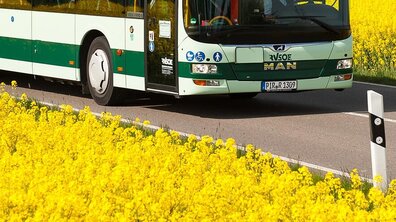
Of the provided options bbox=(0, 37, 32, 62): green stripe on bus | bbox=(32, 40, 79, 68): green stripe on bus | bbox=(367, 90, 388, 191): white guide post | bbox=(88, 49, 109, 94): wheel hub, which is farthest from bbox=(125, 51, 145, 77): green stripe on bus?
bbox=(367, 90, 388, 191): white guide post

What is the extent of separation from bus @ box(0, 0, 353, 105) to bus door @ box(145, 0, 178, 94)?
13mm

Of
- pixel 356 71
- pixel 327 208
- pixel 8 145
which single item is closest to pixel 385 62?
pixel 356 71

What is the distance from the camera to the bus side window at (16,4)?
2108 centimetres

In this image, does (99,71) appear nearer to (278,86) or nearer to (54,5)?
(54,5)

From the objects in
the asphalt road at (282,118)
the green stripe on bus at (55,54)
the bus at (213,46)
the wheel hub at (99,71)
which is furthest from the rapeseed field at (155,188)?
Answer: the green stripe on bus at (55,54)

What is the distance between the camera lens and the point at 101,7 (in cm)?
1908

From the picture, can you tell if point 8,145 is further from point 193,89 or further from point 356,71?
point 356,71

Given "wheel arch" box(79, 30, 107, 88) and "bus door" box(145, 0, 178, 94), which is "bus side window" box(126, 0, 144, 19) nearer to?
"bus door" box(145, 0, 178, 94)

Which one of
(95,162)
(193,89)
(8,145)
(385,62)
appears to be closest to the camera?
(95,162)

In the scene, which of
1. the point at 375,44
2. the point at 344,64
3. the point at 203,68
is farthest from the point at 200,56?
the point at 375,44

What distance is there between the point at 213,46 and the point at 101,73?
239cm

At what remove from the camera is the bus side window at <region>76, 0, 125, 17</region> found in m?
18.7

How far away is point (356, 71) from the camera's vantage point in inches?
953

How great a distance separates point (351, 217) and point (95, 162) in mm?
2866
